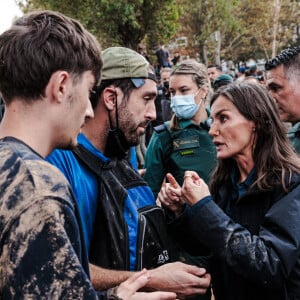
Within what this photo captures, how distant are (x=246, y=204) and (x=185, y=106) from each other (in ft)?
6.47

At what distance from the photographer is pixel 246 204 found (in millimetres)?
2238

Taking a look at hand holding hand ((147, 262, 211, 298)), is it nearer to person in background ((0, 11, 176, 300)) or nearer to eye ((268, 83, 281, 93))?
person in background ((0, 11, 176, 300))

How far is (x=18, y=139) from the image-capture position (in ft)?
4.22

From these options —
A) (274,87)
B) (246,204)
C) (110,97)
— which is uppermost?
(110,97)

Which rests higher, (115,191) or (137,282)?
(115,191)

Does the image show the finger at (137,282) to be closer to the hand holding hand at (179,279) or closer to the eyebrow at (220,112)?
the hand holding hand at (179,279)

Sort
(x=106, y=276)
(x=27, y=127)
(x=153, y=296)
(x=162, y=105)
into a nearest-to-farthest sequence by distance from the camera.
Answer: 1. (x=27, y=127)
2. (x=153, y=296)
3. (x=106, y=276)
4. (x=162, y=105)

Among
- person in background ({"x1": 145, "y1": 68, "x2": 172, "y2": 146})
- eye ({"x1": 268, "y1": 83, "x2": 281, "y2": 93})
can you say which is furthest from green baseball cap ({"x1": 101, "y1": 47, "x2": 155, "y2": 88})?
person in background ({"x1": 145, "y1": 68, "x2": 172, "y2": 146})

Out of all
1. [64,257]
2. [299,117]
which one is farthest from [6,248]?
[299,117]

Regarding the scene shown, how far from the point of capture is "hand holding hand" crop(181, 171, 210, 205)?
2.14 m

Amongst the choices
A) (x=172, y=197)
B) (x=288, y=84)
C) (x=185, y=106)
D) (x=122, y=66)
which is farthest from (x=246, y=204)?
(x=185, y=106)

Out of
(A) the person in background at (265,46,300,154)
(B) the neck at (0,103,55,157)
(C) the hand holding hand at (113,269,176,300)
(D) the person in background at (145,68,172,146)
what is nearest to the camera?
(B) the neck at (0,103,55,157)

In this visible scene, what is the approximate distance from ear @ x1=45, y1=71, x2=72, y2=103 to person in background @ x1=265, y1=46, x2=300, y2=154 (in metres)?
2.47

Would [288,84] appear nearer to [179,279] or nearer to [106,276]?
[179,279]
